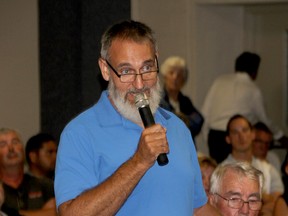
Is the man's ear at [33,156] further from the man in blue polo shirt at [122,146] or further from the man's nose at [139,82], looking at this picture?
the man's nose at [139,82]

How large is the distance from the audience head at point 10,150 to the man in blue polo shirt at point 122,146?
273 centimetres

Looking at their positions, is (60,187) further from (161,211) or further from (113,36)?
(113,36)

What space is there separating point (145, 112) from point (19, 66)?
470 cm

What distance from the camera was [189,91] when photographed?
8719 mm

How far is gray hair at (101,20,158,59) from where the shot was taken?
2622 mm

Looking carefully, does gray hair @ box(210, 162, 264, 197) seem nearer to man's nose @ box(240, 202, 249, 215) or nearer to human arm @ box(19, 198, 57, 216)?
man's nose @ box(240, 202, 249, 215)

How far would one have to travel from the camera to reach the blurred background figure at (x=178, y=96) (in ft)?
21.5

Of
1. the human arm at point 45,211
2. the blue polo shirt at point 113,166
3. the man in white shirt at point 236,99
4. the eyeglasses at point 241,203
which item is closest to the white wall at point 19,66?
the man in white shirt at point 236,99

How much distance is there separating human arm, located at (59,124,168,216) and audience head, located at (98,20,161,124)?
26 centimetres

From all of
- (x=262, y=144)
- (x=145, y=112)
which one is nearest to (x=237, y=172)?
(x=145, y=112)

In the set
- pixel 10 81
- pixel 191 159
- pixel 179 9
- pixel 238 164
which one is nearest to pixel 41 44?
pixel 10 81

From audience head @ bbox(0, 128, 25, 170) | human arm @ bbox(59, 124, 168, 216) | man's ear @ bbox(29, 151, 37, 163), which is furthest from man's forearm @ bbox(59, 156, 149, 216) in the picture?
man's ear @ bbox(29, 151, 37, 163)

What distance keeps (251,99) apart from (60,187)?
5463mm

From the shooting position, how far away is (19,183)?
536cm
